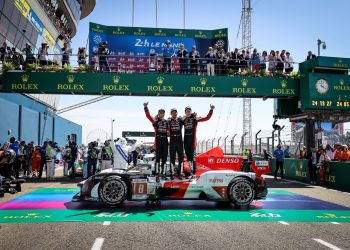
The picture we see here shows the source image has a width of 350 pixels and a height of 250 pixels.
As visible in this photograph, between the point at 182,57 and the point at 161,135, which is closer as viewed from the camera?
the point at 161,135

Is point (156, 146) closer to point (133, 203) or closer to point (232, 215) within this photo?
point (133, 203)

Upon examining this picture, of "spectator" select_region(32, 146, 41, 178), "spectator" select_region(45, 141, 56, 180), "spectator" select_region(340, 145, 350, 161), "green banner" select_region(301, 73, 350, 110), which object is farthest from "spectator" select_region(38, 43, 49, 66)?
"spectator" select_region(340, 145, 350, 161)

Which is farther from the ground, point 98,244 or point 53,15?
point 53,15

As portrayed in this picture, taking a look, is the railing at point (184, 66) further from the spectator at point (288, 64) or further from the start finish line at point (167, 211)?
the start finish line at point (167, 211)

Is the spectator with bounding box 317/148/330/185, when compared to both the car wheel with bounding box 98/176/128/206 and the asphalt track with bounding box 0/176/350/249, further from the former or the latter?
the car wheel with bounding box 98/176/128/206

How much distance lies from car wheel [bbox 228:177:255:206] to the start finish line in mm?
229

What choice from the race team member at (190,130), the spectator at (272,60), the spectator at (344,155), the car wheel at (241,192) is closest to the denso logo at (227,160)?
the race team member at (190,130)

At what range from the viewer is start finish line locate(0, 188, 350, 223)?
725 centimetres

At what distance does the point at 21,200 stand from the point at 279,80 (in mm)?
12635

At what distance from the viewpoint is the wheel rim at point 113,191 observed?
8.41 metres

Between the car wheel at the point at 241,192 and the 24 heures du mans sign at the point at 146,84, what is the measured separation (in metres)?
9.10

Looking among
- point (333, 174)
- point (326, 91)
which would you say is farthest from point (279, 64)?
point (333, 174)

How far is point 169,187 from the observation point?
859 cm

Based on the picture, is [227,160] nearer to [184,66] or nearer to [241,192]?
[241,192]
